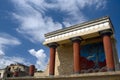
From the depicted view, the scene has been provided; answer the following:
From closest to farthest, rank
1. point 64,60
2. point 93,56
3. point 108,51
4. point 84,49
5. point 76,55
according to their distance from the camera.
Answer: point 108,51, point 76,55, point 93,56, point 84,49, point 64,60

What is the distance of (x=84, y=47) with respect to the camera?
16797mm

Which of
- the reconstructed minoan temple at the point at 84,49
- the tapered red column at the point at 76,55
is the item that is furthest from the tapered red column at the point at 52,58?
the tapered red column at the point at 76,55

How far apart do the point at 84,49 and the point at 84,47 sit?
223 millimetres

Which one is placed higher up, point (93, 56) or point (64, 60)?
point (93, 56)

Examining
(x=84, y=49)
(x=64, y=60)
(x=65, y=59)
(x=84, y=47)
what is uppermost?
(x=84, y=47)

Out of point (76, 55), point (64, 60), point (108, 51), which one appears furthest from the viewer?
point (64, 60)

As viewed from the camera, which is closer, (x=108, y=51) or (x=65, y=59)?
(x=108, y=51)

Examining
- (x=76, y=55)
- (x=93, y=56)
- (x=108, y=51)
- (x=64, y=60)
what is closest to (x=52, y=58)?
(x=64, y=60)

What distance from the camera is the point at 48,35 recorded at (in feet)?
55.9

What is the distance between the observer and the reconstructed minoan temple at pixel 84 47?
44.0 feet

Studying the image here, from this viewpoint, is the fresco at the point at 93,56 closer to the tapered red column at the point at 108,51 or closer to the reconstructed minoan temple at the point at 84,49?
the reconstructed minoan temple at the point at 84,49

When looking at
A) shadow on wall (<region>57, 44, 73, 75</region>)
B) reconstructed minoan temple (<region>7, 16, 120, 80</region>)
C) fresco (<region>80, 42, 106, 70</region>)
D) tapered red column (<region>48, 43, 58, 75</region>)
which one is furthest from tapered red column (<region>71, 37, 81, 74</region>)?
shadow on wall (<region>57, 44, 73, 75</region>)

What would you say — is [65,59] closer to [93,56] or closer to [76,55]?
[93,56]

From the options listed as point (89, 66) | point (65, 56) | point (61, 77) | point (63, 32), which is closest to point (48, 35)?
point (63, 32)
